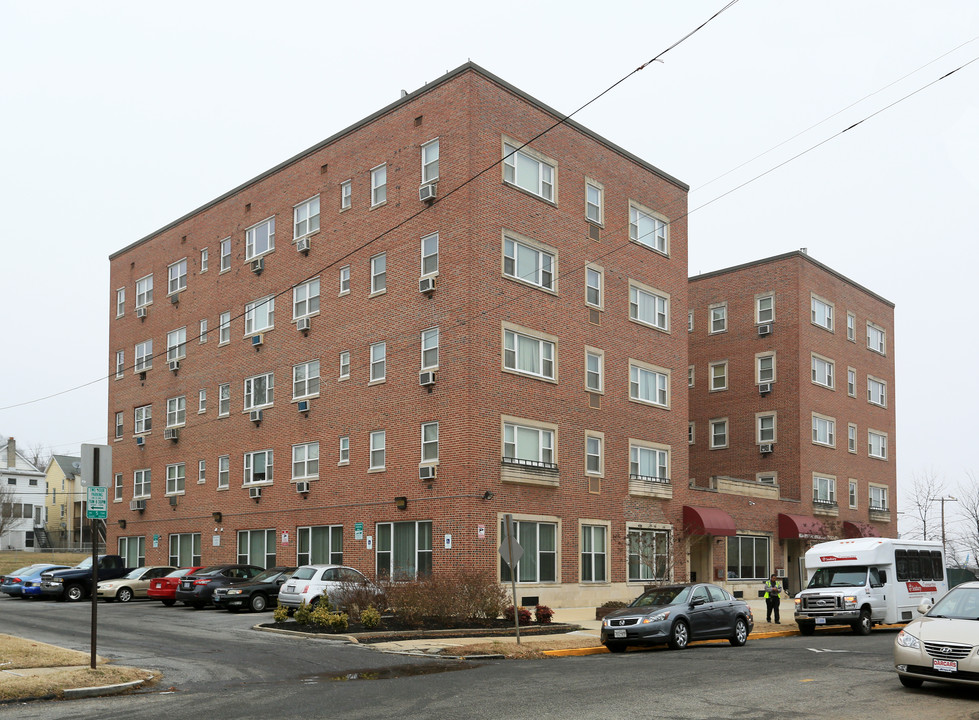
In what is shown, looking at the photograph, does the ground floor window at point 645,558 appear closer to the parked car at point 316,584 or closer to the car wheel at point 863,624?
the car wheel at point 863,624

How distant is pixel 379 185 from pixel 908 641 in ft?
91.0

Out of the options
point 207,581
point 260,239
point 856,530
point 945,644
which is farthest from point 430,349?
point 856,530

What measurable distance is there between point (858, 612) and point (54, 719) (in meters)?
22.4

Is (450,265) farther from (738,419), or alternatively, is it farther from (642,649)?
(738,419)

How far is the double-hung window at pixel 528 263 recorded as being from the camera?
35.5 meters

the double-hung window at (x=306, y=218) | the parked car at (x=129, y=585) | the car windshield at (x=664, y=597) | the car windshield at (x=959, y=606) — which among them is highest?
the double-hung window at (x=306, y=218)

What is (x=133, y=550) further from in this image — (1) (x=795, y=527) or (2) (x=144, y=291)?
(1) (x=795, y=527)

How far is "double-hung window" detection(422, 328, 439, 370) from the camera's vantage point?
3488cm

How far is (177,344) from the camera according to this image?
162 ft

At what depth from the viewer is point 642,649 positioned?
2306 cm

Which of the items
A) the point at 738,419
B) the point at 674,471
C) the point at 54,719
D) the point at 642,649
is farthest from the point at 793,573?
the point at 54,719

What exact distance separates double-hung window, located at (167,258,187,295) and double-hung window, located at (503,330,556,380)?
68.3ft

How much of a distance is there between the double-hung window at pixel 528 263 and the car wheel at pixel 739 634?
15.1m

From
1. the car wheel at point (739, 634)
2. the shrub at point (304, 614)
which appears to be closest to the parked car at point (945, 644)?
the car wheel at point (739, 634)
